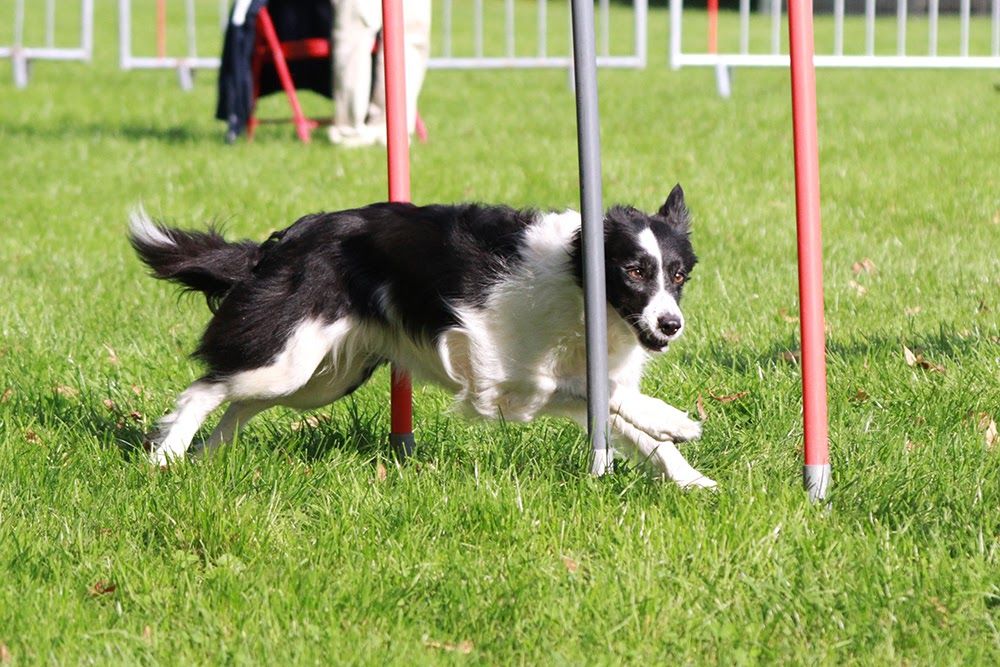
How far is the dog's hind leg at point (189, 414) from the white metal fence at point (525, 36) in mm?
10305

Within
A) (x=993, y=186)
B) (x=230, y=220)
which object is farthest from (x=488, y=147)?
(x=993, y=186)

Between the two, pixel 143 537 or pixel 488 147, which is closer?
pixel 143 537

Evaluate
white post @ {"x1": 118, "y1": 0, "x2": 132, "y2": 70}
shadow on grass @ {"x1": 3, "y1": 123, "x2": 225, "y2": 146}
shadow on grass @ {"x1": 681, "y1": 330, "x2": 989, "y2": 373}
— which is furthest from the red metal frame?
shadow on grass @ {"x1": 681, "y1": 330, "x2": 989, "y2": 373}

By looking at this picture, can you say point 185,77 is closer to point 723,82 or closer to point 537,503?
point 723,82

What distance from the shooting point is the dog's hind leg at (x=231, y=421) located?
457 cm

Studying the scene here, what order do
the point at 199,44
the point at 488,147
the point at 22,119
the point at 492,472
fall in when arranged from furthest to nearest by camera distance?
the point at 199,44
the point at 22,119
the point at 488,147
the point at 492,472

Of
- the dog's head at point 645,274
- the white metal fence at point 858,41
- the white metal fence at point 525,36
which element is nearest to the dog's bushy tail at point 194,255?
the dog's head at point 645,274

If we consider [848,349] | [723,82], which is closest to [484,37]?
[723,82]

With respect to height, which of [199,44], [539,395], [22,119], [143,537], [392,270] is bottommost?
[143,537]

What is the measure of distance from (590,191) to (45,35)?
2002cm

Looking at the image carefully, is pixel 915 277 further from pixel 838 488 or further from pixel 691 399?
pixel 838 488

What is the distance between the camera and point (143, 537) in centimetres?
362

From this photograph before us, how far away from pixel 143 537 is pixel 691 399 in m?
2.03

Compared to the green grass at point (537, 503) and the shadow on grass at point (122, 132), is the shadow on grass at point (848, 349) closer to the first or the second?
the green grass at point (537, 503)
